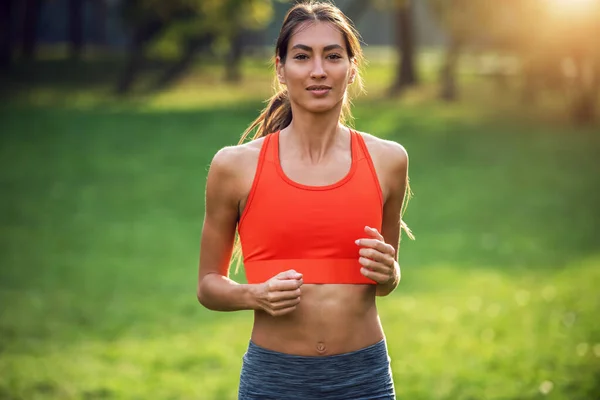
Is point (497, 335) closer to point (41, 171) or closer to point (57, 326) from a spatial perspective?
point (57, 326)

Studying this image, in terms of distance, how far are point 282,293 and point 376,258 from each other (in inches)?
13.3

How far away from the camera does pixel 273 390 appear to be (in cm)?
370

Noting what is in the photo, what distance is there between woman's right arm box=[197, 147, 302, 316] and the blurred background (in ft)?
3.68

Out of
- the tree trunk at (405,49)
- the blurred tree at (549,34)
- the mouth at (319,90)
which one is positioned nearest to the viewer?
the mouth at (319,90)

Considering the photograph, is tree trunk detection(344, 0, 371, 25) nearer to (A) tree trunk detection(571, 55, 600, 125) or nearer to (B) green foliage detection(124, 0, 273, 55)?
(B) green foliage detection(124, 0, 273, 55)

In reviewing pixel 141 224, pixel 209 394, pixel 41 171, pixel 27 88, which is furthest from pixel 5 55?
pixel 209 394

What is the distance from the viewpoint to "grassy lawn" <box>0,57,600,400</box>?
953 centimetres

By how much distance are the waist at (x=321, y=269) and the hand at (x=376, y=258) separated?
14 cm

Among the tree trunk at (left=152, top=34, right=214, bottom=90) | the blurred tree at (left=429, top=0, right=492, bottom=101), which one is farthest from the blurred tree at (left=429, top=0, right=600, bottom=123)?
the tree trunk at (left=152, top=34, right=214, bottom=90)

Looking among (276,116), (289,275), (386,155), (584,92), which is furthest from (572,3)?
(289,275)

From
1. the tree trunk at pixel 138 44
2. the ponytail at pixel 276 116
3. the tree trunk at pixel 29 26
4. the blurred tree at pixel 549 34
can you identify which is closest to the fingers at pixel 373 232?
the ponytail at pixel 276 116

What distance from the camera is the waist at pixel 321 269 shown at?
368 centimetres

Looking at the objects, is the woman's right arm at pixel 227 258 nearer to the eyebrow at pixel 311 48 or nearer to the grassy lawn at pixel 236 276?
the eyebrow at pixel 311 48

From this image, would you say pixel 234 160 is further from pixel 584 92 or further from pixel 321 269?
pixel 584 92
